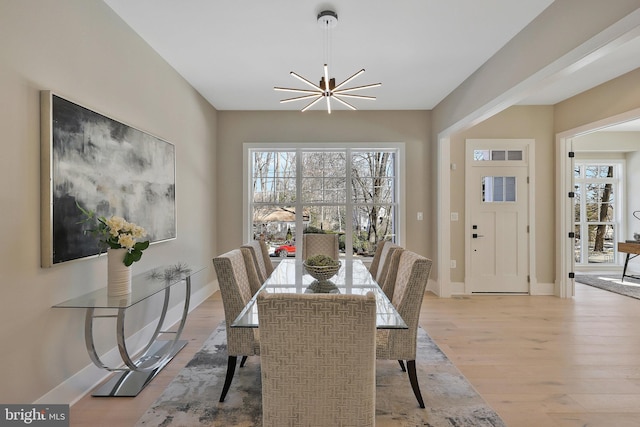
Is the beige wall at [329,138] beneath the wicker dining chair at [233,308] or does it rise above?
above

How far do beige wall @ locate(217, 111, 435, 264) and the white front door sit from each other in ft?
1.95

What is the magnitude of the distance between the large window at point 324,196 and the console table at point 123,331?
232 cm

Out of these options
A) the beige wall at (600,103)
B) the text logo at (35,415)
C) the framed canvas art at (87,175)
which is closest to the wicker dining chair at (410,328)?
the text logo at (35,415)

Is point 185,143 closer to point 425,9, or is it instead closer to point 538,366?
point 425,9

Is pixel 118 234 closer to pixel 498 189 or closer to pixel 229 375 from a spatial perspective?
pixel 229 375

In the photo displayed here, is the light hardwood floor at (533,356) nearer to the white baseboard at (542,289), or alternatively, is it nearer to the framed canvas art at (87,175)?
the white baseboard at (542,289)

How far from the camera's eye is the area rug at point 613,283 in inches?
186

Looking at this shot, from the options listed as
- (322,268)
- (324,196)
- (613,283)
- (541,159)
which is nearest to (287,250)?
(324,196)

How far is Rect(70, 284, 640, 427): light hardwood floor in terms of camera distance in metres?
1.95

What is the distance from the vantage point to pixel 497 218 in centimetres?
459

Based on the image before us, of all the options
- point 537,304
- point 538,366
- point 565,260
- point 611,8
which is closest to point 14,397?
point 538,366

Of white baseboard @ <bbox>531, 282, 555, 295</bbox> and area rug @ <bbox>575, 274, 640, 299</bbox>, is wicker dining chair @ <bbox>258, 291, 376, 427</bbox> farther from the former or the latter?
area rug @ <bbox>575, 274, 640, 299</bbox>

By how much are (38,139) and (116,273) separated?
2.93 feet

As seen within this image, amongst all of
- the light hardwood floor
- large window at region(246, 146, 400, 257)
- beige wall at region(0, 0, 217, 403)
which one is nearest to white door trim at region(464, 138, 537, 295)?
the light hardwood floor
